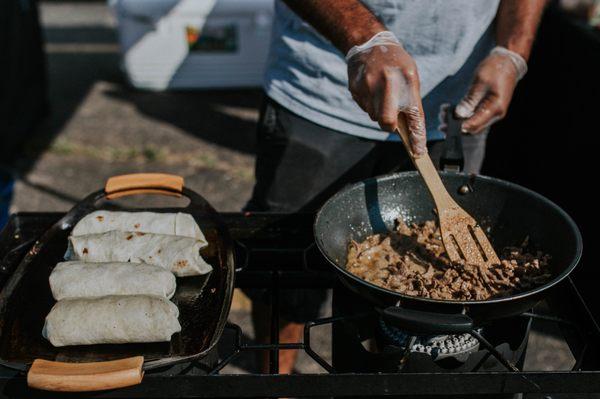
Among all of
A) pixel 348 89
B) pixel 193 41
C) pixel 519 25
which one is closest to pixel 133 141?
pixel 193 41

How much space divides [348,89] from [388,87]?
1.30 feet

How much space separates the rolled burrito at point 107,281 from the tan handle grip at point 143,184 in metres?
0.38

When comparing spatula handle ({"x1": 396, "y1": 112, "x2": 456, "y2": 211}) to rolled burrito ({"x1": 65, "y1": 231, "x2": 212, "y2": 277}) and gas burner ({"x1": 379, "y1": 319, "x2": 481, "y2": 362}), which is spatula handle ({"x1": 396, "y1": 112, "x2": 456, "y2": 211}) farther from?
rolled burrito ({"x1": 65, "y1": 231, "x2": 212, "y2": 277})

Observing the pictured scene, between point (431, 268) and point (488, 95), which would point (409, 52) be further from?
point (431, 268)

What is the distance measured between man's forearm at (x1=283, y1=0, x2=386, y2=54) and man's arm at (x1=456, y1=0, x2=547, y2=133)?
40 centimetres

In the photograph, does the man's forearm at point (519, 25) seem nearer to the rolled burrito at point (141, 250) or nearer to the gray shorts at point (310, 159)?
the gray shorts at point (310, 159)

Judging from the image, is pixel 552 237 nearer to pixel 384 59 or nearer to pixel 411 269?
pixel 411 269

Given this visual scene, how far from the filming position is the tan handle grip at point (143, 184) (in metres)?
2.00

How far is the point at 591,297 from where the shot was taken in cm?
215

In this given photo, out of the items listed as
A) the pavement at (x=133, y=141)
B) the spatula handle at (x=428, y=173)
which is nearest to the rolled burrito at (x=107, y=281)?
the spatula handle at (x=428, y=173)

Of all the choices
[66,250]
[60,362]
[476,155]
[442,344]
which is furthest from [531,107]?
[60,362]

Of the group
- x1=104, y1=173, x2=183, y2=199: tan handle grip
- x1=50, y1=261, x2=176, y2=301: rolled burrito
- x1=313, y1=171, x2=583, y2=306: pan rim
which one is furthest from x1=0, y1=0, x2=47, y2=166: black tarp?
x1=313, y1=171, x2=583, y2=306: pan rim

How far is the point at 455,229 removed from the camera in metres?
1.72

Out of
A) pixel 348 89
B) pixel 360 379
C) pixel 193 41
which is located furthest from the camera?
pixel 193 41
